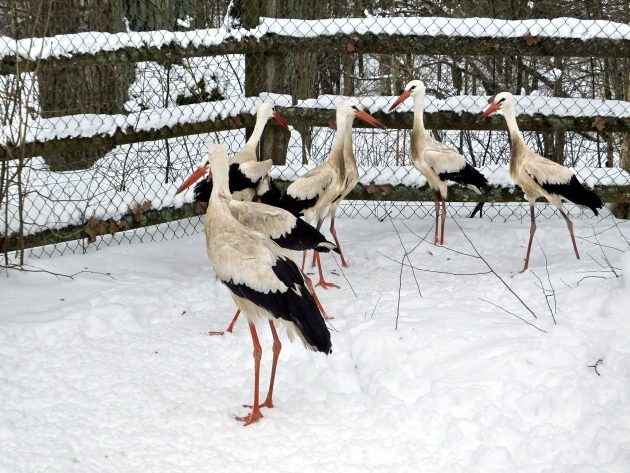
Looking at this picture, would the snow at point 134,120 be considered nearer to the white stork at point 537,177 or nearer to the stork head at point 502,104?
the stork head at point 502,104

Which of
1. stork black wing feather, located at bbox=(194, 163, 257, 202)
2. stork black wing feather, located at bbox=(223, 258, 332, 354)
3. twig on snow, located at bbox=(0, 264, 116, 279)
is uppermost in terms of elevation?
stork black wing feather, located at bbox=(194, 163, 257, 202)

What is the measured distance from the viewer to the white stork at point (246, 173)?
602cm

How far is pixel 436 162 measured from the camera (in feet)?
21.8

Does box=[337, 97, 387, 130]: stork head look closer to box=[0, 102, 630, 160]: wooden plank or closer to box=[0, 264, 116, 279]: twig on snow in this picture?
box=[0, 102, 630, 160]: wooden plank

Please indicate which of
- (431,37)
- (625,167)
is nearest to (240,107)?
(431,37)

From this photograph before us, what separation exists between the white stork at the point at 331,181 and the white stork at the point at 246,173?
246mm

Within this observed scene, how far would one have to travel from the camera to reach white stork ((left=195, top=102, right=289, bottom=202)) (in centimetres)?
602

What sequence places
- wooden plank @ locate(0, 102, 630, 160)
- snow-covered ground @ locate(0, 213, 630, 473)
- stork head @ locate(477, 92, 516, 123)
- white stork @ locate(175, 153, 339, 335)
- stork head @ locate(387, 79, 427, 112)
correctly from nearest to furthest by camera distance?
snow-covered ground @ locate(0, 213, 630, 473) < white stork @ locate(175, 153, 339, 335) < wooden plank @ locate(0, 102, 630, 160) < stork head @ locate(477, 92, 516, 123) < stork head @ locate(387, 79, 427, 112)

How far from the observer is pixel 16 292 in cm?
532

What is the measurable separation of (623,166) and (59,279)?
4.97m

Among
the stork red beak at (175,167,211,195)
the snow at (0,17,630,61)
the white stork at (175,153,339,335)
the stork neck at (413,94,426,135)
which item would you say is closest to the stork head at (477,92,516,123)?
the snow at (0,17,630,61)

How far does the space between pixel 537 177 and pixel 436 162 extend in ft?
2.95

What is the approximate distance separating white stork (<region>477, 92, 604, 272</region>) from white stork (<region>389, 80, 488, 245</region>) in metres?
0.43

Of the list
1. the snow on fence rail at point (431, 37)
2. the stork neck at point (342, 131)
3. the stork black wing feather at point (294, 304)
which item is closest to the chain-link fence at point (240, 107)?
the snow on fence rail at point (431, 37)
